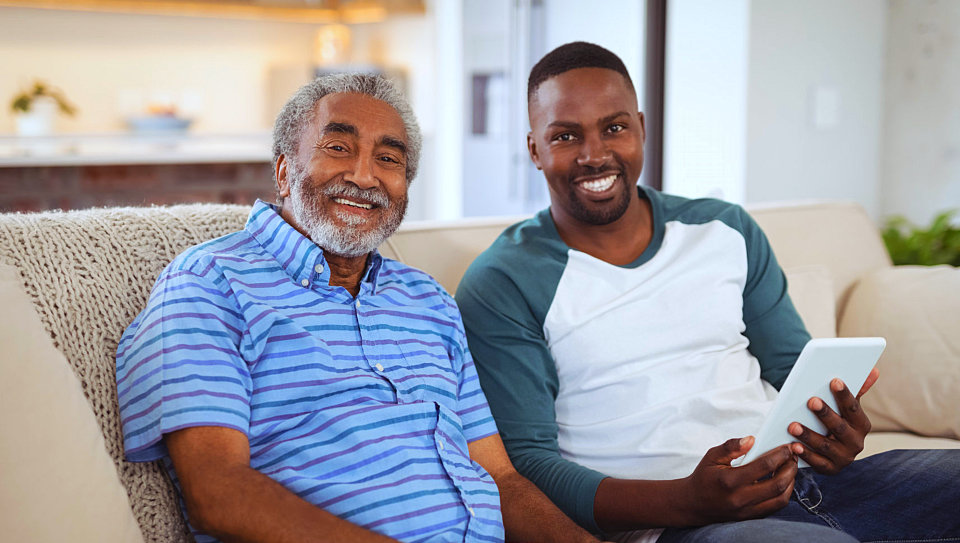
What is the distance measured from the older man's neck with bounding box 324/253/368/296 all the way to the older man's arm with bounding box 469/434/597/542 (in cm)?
31

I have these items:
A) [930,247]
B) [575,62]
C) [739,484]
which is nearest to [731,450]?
[739,484]

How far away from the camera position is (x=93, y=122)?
517 centimetres

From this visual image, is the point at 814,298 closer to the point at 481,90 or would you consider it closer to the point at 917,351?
the point at 917,351

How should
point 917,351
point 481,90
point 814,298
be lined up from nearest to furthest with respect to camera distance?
point 917,351
point 814,298
point 481,90

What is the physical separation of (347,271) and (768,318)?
0.77 metres

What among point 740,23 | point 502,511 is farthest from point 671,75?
point 502,511

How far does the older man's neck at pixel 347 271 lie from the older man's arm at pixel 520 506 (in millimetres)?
312

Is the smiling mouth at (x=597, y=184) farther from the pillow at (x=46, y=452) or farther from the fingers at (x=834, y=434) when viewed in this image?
the pillow at (x=46, y=452)

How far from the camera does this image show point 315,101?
1.32 m

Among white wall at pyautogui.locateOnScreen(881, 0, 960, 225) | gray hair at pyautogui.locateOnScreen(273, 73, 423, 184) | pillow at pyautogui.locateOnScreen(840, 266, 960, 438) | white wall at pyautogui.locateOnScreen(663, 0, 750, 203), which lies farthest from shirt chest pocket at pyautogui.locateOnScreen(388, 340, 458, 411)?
white wall at pyautogui.locateOnScreen(881, 0, 960, 225)

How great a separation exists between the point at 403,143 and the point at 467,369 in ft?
1.22

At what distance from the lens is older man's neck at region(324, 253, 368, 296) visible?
1.31 m

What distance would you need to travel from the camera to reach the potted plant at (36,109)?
186 inches

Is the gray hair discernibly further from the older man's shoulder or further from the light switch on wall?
the light switch on wall
